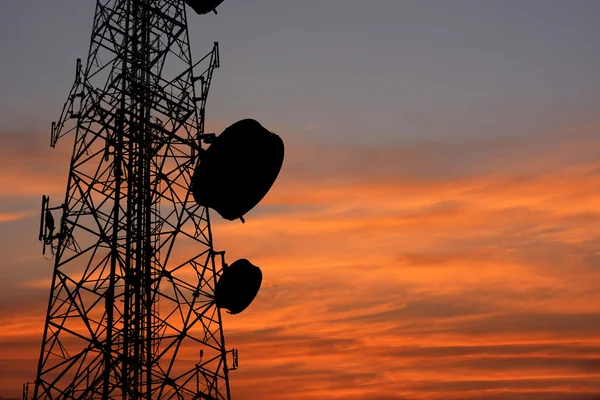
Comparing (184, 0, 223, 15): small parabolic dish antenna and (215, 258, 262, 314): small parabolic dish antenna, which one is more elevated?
(184, 0, 223, 15): small parabolic dish antenna

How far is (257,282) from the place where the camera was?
32531mm

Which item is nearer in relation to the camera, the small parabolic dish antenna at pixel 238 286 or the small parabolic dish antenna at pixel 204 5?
the small parabolic dish antenna at pixel 238 286

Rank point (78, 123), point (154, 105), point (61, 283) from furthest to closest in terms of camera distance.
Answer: point (154, 105) < point (78, 123) < point (61, 283)

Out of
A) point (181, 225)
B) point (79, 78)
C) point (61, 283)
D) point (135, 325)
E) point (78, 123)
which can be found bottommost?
point (135, 325)

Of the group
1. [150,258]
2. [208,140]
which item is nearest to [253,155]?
[208,140]

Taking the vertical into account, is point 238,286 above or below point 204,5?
below

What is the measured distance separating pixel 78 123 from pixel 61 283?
24.4 ft

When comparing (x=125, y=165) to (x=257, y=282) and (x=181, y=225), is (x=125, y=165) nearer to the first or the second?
(x=181, y=225)

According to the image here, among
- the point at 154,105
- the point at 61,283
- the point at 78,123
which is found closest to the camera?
the point at 61,283

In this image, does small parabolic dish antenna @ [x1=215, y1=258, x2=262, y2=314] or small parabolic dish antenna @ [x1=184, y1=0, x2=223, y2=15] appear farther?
small parabolic dish antenna @ [x1=184, y1=0, x2=223, y2=15]

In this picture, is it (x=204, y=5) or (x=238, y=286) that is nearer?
(x=238, y=286)

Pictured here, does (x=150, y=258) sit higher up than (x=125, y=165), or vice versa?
(x=125, y=165)

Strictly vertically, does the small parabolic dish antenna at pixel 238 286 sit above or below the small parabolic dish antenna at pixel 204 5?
below

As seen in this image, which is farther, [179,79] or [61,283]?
[179,79]
